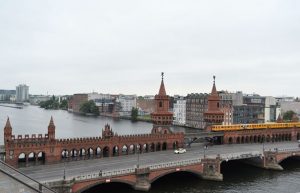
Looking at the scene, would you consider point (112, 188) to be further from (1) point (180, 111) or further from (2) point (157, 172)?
(1) point (180, 111)

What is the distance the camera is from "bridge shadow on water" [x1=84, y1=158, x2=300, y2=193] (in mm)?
64812

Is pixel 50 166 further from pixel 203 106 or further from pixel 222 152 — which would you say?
pixel 203 106

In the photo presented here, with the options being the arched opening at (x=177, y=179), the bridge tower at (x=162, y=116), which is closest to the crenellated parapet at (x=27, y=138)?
the arched opening at (x=177, y=179)

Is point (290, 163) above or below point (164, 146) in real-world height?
below

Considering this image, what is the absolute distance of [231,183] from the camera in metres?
71.5

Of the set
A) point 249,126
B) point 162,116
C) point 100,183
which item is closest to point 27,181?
point 100,183

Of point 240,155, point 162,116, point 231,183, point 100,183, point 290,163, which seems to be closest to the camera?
point 100,183

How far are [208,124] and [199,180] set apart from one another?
32.5m

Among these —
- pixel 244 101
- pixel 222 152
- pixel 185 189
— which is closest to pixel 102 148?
pixel 185 189

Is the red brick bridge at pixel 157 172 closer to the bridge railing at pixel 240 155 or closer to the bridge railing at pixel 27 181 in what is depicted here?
the bridge railing at pixel 240 155

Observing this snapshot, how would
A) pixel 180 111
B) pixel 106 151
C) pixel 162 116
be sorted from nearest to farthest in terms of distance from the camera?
pixel 106 151 < pixel 162 116 < pixel 180 111

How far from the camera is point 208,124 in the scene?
338ft

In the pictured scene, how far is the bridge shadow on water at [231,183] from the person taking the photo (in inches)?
2552

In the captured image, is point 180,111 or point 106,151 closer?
point 106,151
